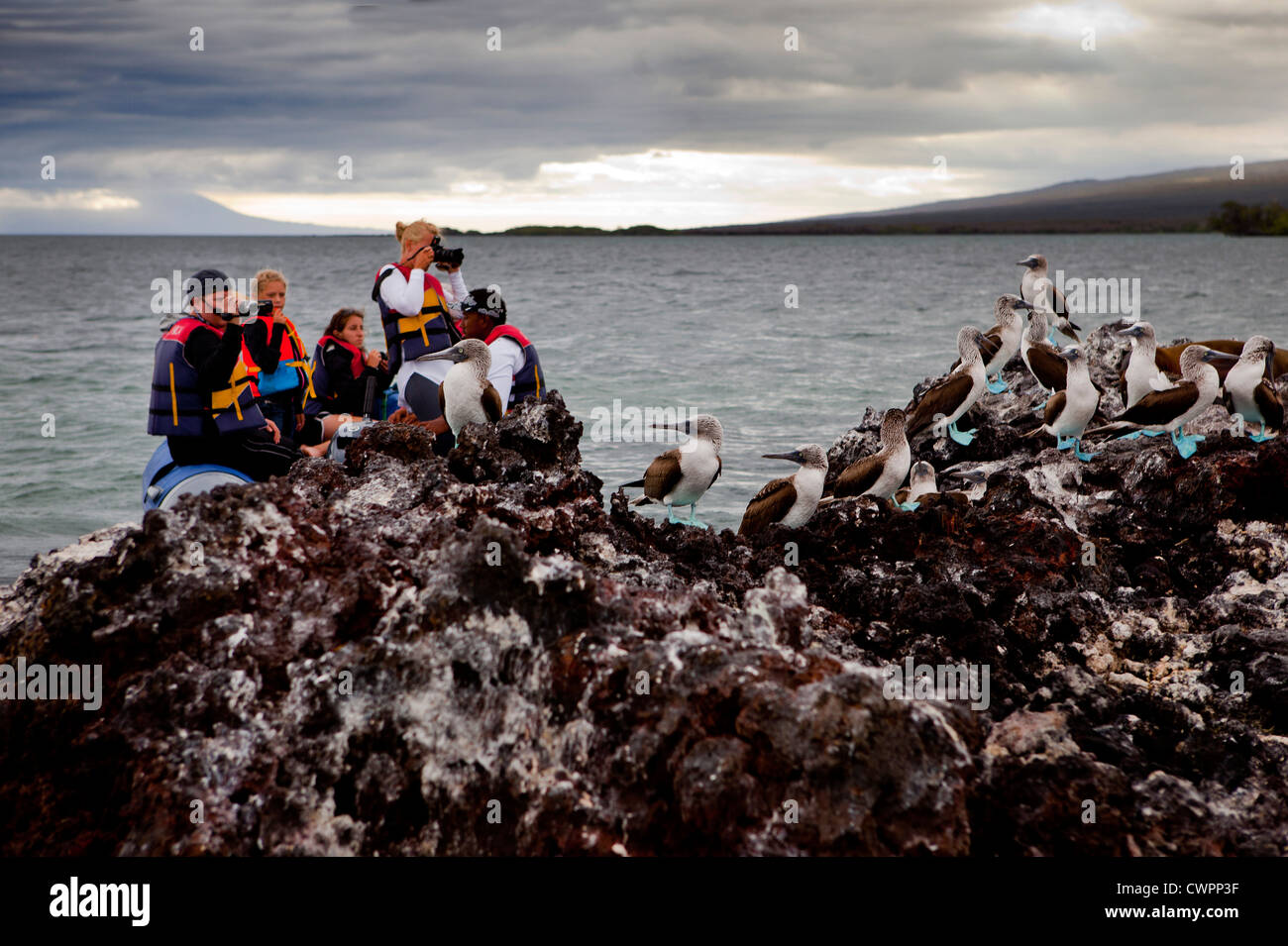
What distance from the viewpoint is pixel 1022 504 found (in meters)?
6.10

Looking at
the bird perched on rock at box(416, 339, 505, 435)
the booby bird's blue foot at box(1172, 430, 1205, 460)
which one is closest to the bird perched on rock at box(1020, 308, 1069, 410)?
the booby bird's blue foot at box(1172, 430, 1205, 460)

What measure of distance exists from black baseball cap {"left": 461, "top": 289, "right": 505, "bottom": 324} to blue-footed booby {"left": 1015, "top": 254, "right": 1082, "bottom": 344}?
567 cm

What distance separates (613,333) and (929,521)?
22959mm

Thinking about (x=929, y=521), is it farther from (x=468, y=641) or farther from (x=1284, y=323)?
(x=1284, y=323)

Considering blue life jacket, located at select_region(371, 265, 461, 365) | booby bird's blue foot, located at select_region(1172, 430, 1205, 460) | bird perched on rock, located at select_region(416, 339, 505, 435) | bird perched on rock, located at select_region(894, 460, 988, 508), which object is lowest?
bird perched on rock, located at select_region(894, 460, 988, 508)

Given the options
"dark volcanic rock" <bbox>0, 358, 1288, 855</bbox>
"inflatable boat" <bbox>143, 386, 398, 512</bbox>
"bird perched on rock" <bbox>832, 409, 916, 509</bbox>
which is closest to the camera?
"dark volcanic rock" <bbox>0, 358, 1288, 855</bbox>

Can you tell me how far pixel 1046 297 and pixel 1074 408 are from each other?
13.5ft

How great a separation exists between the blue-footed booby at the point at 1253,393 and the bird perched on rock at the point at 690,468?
144 inches

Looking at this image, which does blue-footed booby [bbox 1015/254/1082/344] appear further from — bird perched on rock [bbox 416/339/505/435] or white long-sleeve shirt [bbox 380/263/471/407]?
bird perched on rock [bbox 416/339/505/435]

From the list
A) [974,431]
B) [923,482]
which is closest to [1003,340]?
[974,431]

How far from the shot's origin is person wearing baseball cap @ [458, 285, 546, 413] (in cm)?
738

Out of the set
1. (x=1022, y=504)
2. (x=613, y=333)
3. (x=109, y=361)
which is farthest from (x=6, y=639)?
(x=613, y=333)

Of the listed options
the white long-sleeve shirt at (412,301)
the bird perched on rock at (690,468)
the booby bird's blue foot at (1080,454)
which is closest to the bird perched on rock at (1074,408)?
the booby bird's blue foot at (1080,454)

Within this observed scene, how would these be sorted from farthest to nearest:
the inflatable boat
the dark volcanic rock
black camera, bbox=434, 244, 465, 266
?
black camera, bbox=434, 244, 465, 266, the inflatable boat, the dark volcanic rock
